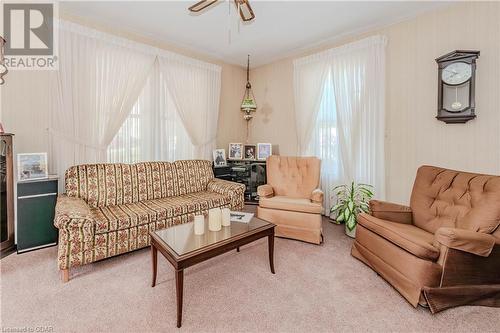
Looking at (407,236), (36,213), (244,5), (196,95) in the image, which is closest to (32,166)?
(36,213)

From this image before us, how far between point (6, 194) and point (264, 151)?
3517mm

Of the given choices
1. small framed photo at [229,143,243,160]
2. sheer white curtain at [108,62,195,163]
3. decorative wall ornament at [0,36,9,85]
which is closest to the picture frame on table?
small framed photo at [229,143,243,160]

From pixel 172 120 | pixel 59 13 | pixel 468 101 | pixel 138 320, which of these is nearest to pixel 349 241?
pixel 468 101

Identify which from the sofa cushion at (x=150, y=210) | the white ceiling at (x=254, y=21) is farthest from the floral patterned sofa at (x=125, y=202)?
the white ceiling at (x=254, y=21)

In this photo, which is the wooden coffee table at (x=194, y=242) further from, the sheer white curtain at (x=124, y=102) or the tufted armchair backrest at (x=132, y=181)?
the sheer white curtain at (x=124, y=102)

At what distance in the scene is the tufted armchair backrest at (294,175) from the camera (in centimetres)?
339

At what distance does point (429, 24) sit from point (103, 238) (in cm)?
428

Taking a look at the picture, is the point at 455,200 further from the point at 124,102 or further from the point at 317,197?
the point at 124,102

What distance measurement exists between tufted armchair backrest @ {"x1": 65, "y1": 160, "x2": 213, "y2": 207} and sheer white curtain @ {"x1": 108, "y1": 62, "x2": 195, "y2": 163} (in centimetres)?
40

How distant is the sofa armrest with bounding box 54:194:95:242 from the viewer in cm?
204

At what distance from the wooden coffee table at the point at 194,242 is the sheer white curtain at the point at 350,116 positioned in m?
1.97

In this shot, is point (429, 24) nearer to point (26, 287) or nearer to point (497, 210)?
point (497, 210)

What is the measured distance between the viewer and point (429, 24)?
286 cm

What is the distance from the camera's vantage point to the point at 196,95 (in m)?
4.14
